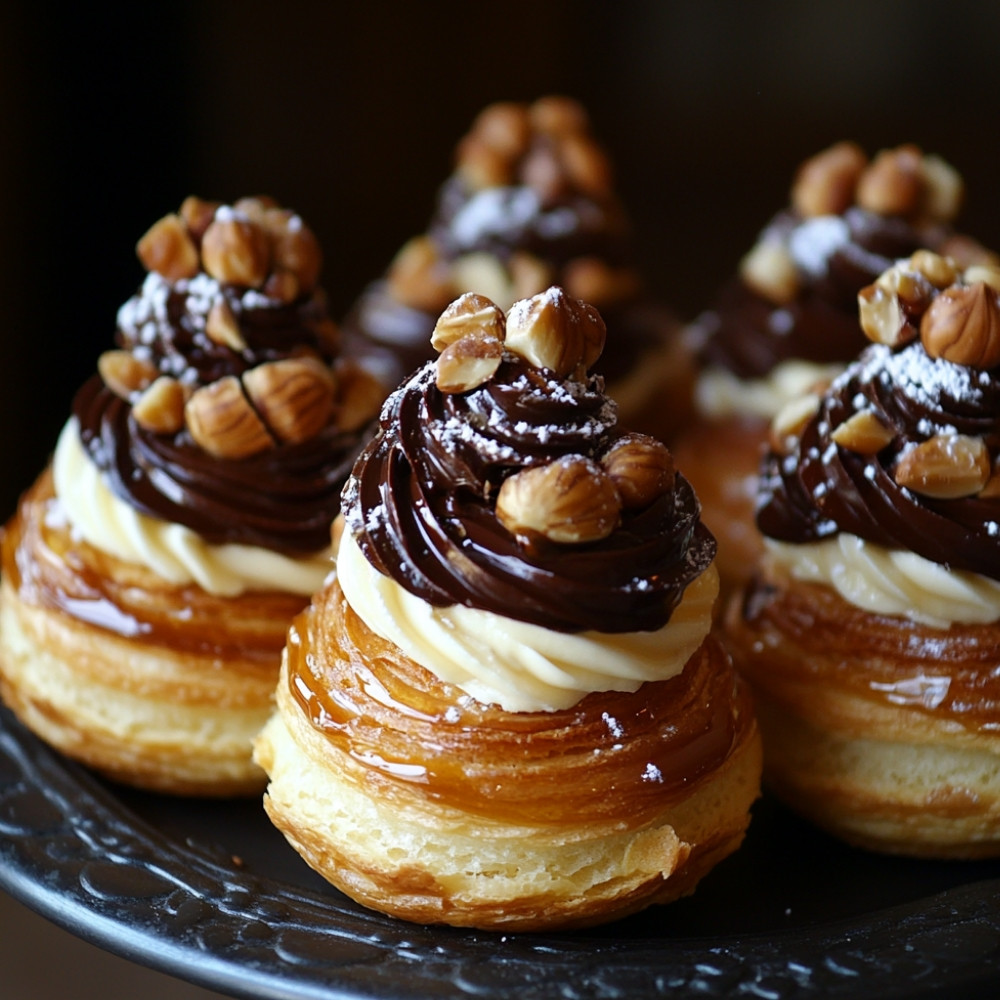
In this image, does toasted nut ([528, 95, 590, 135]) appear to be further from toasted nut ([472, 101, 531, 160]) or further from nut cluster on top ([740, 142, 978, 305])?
nut cluster on top ([740, 142, 978, 305])

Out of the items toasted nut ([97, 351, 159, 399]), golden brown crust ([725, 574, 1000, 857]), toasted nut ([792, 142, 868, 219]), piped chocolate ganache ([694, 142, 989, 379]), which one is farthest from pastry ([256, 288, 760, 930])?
toasted nut ([792, 142, 868, 219])

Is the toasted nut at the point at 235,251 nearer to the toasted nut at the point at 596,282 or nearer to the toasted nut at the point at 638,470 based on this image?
the toasted nut at the point at 638,470

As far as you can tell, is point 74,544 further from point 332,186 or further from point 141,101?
point 332,186

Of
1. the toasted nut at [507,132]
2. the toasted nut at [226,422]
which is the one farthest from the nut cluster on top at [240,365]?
the toasted nut at [507,132]

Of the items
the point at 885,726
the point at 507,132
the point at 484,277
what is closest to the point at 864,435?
the point at 885,726

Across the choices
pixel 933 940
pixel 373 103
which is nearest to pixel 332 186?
pixel 373 103

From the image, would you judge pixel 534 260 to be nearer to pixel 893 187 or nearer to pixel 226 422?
pixel 893 187

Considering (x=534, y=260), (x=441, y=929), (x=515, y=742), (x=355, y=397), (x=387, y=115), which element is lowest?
(x=441, y=929)
